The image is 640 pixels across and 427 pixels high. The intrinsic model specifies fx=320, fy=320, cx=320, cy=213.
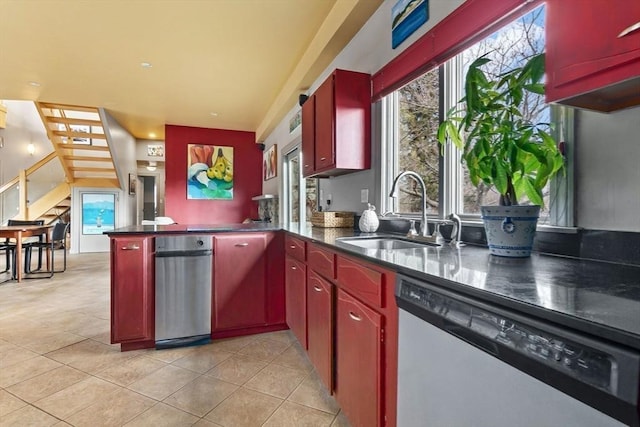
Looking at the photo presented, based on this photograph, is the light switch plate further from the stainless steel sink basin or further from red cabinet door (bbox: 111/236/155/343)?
red cabinet door (bbox: 111/236/155/343)

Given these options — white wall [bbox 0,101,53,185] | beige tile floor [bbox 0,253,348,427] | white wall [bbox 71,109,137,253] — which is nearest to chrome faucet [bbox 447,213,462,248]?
beige tile floor [bbox 0,253,348,427]

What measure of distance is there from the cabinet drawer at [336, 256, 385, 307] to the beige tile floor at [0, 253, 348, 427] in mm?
736

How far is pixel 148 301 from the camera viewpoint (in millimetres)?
2396

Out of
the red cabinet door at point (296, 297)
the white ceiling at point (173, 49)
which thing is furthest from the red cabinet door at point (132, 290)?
the white ceiling at point (173, 49)

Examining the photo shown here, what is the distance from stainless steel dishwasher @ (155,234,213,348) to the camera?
2.41m

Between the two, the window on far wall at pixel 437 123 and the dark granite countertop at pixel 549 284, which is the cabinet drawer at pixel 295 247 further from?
the dark granite countertop at pixel 549 284

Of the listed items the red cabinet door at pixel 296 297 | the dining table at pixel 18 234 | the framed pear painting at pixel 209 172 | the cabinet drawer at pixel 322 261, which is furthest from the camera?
the framed pear painting at pixel 209 172

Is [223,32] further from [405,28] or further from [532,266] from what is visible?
[532,266]

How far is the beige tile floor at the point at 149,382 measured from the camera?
1632mm

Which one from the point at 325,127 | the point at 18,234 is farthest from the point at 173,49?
the point at 18,234

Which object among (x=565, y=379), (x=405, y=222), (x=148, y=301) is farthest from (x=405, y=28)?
(x=148, y=301)

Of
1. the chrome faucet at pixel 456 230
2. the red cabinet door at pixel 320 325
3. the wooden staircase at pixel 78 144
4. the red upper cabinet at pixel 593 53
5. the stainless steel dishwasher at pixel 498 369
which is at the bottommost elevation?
the red cabinet door at pixel 320 325

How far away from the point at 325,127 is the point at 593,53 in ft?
6.16

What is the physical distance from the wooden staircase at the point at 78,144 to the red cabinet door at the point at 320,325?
19.0 feet
